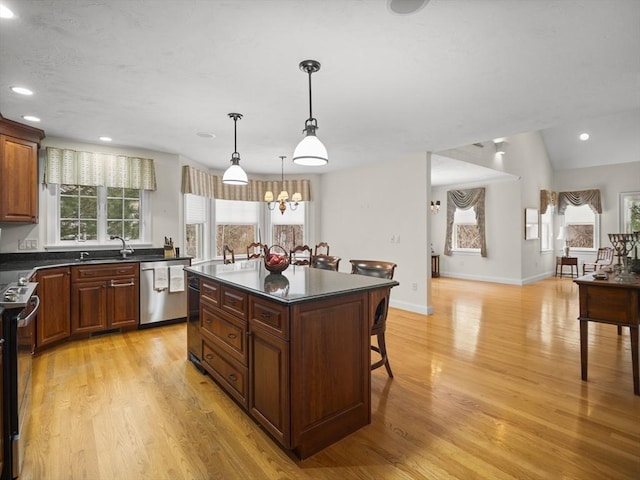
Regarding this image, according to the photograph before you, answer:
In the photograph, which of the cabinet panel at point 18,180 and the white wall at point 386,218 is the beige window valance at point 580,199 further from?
the cabinet panel at point 18,180

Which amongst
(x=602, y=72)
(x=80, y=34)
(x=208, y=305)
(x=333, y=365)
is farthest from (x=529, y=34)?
(x=208, y=305)

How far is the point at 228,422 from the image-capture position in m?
2.18

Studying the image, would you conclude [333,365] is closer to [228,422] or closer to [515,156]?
[228,422]

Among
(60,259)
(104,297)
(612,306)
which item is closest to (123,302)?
(104,297)

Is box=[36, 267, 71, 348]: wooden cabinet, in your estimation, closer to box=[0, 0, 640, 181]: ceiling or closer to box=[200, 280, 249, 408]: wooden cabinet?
box=[0, 0, 640, 181]: ceiling

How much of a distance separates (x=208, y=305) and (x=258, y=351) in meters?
0.83

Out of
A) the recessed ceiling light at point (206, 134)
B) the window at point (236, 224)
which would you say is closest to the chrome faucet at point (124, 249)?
the window at point (236, 224)

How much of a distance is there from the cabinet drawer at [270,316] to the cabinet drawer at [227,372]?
1.34ft

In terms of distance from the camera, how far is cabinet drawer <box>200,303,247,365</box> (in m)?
2.16

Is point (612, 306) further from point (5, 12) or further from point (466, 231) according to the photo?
point (466, 231)

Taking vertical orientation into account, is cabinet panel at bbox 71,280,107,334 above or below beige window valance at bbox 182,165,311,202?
below

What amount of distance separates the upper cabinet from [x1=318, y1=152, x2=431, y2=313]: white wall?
174 inches

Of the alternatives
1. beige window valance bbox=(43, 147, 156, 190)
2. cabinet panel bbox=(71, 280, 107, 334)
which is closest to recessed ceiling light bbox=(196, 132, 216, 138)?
beige window valance bbox=(43, 147, 156, 190)

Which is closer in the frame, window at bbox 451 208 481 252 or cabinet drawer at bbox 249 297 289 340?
cabinet drawer at bbox 249 297 289 340
